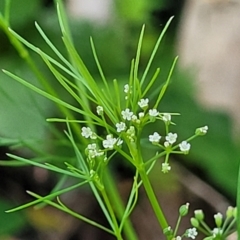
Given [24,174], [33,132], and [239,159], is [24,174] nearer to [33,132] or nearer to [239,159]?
[33,132]

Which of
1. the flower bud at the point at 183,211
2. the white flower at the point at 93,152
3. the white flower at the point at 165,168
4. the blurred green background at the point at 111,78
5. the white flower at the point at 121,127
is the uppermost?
the white flower at the point at 121,127

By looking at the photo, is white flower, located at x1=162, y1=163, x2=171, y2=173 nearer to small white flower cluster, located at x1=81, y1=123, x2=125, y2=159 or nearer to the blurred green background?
small white flower cluster, located at x1=81, y1=123, x2=125, y2=159

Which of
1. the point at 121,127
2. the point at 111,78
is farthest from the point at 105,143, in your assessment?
the point at 111,78

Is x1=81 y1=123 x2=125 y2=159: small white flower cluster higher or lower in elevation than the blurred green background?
higher

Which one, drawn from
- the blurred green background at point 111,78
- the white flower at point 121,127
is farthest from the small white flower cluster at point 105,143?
the blurred green background at point 111,78

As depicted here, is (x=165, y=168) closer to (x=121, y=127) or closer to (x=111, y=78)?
(x=121, y=127)

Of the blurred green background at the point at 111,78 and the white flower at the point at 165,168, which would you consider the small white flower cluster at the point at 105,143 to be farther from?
the blurred green background at the point at 111,78

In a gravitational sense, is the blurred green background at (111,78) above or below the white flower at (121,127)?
below

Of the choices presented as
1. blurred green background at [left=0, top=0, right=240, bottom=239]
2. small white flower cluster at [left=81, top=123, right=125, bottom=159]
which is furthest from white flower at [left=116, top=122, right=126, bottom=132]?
blurred green background at [left=0, top=0, right=240, bottom=239]
